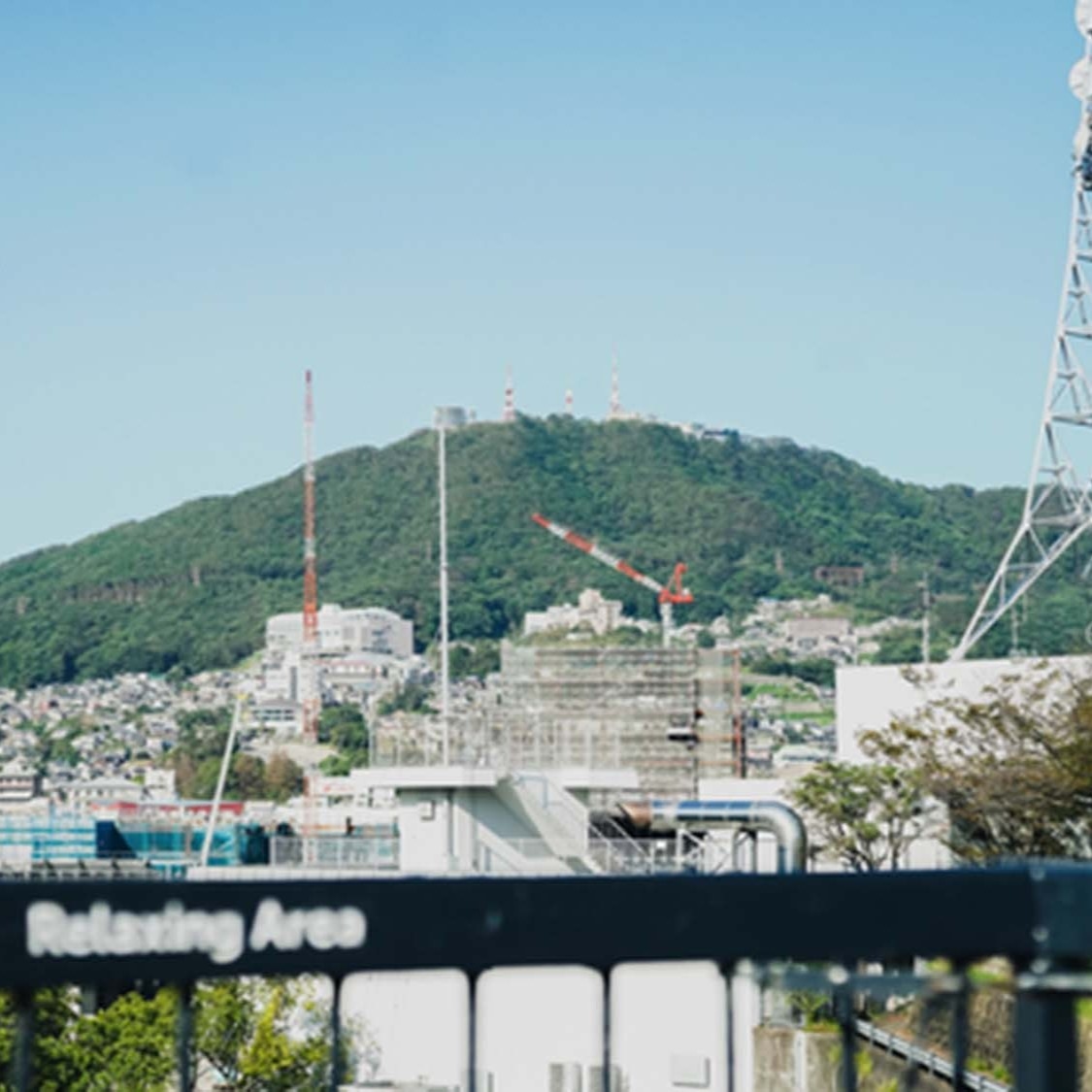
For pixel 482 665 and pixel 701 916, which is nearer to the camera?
pixel 701 916

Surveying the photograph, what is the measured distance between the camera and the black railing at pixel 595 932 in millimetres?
2467

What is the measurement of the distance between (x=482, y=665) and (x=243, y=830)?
7343 cm

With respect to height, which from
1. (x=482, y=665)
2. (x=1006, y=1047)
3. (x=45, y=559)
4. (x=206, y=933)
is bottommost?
(x=1006, y=1047)

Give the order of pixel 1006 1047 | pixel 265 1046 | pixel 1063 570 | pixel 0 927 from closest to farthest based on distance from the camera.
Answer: pixel 0 927
pixel 1006 1047
pixel 265 1046
pixel 1063 570

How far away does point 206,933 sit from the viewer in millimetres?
2494

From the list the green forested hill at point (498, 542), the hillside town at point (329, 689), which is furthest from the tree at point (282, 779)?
the green forested hill at point (498, 542)

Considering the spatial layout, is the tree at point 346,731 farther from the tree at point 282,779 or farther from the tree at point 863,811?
the tree at point 863,811

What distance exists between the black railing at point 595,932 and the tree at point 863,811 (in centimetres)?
2812

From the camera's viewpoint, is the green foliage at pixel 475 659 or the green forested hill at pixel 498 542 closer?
the green foliage at pixel 475 659

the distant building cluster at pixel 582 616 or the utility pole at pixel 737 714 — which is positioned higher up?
the distant building cluster at pixel 582 616

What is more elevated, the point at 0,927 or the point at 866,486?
the point at 866,486

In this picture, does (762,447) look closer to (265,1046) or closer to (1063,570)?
(1063,570)

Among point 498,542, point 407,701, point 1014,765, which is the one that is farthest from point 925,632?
point 498,542

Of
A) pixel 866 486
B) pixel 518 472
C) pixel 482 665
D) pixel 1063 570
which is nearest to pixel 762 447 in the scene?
pixel 866 486
